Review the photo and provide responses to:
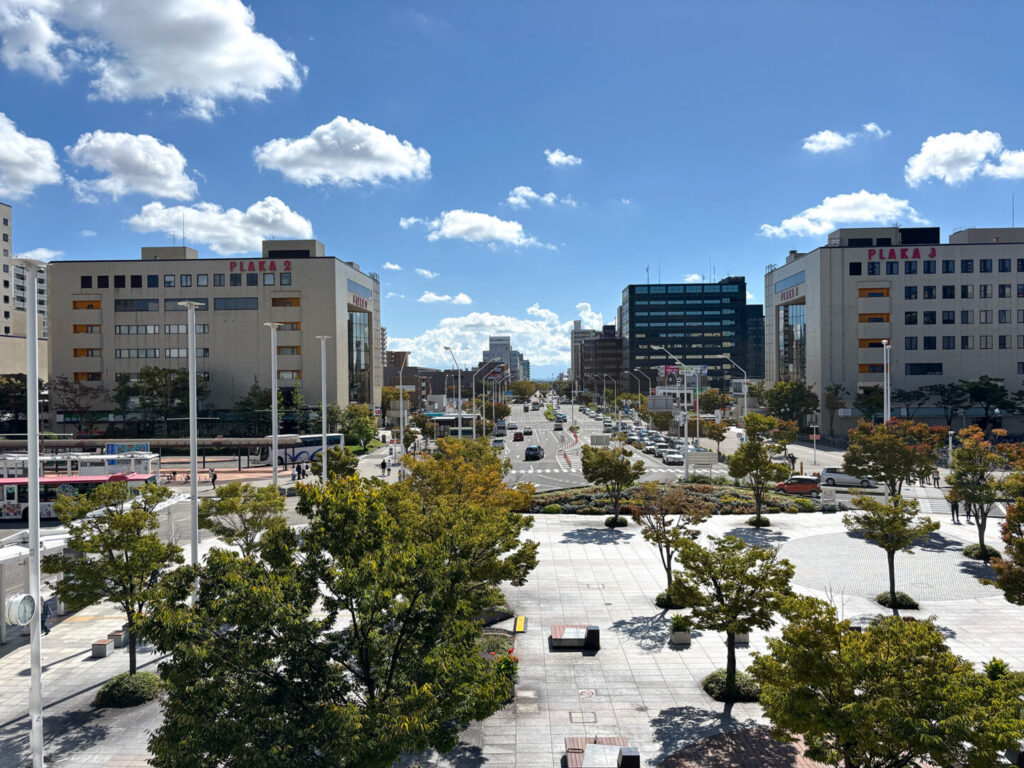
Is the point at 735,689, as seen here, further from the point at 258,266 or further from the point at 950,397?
the point at 258,266

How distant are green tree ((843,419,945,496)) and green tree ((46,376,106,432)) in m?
92.2

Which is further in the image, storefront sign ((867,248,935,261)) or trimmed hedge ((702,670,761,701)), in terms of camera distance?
storefront sign ((867,248,935,261))

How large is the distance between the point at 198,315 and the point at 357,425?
104 ft

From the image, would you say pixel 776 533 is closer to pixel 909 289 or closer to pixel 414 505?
pixel 414 505

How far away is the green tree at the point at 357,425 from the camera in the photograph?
263ft

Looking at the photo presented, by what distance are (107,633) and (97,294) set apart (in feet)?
283

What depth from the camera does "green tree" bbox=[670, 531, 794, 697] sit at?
51.4 feet

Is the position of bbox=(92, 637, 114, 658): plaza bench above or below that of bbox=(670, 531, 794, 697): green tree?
below

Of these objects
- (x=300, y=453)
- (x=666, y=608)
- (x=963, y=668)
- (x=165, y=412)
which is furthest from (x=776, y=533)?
(x=165, y=412)

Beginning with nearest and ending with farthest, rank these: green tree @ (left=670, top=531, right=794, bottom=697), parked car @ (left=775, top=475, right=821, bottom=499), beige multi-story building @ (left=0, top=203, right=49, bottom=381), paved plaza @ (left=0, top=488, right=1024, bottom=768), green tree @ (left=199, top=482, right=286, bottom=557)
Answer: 1. paved plaza @ (left=0, top=488, right=1024, bottom=768)
2. green tree @ (left=670, top=531, right=794, bottom=697)
3. green tree @ (left=199, top=482, right=286, bottom=557)
4. parked car @ (left=775, top=475, right=821, bottom=499)
5. beige multi-story building @ (left=0, top=203, right=49, bottom=381)

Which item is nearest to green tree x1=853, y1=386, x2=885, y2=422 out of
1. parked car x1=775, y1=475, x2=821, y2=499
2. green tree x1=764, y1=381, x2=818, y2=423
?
green tree x1=764, y1=381, x2=818, y2=423

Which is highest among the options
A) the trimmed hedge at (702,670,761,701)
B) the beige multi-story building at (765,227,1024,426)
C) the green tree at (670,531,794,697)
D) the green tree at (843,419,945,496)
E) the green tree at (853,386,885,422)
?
the beige multi-story building at (765,227,1024,426)

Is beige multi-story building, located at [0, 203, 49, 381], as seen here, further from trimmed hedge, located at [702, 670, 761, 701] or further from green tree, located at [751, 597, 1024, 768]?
green tree, located at [751, 597, 1024, 768]

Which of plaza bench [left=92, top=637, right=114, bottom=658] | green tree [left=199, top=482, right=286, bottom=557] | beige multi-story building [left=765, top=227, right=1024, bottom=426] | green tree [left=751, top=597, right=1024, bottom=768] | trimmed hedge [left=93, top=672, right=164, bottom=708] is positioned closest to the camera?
green tree [left=751, top=597, right=1024, bottom=768]
